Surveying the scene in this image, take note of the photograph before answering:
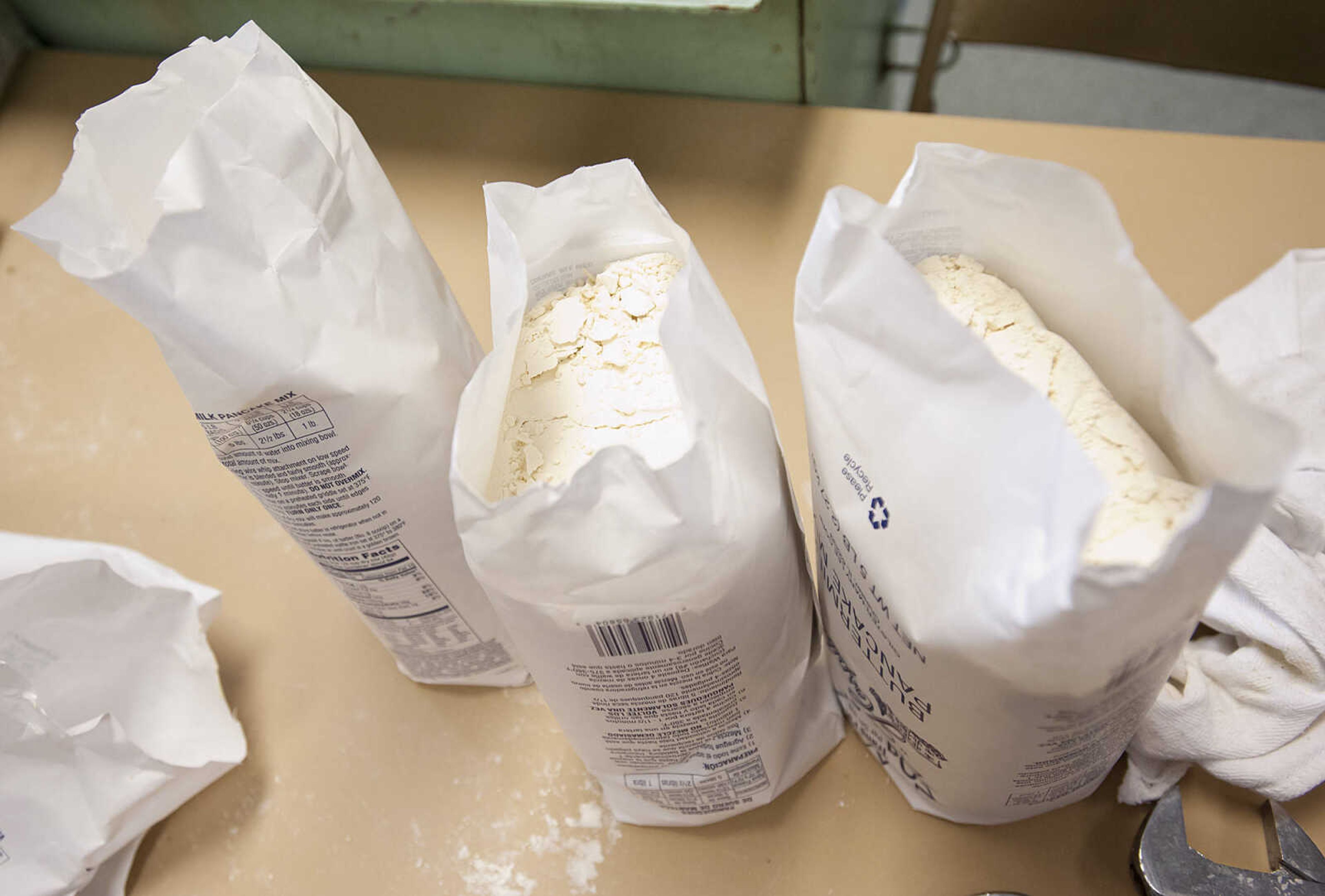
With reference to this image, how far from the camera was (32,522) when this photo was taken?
2.27ft

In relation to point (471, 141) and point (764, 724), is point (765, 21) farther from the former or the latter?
point (764, 724)

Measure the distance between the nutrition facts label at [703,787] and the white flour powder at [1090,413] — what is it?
0.23 meters

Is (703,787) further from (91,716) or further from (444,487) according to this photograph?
(91,716)

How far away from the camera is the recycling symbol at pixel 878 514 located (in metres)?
0.37

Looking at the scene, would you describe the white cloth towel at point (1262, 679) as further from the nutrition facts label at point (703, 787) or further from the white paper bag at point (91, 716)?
the white paper bag at point (91, 716)

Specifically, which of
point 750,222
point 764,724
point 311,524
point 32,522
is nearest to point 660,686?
point 764,724

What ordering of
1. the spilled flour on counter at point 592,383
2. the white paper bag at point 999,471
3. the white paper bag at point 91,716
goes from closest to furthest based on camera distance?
the white paper bag at point 999,471
the spilled flour on counter at point 592,383
the white paper bag at point 91,716

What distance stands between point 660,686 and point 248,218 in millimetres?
264

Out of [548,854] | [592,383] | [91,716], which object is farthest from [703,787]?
[91,716]

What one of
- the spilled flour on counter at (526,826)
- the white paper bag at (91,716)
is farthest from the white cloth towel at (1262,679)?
the white paper bag at (91,716)

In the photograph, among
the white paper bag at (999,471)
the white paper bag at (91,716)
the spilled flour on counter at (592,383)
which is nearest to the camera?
the white paper bag at (999,471)

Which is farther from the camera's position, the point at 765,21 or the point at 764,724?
the point at 765,21

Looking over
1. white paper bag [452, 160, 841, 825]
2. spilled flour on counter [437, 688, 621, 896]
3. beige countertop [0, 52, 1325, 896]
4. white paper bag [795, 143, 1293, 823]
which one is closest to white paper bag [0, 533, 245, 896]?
beige countertop [0, 52, 1325, 896]

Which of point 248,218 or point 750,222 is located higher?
point 248,218
